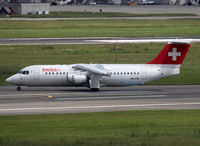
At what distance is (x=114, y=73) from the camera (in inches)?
1655

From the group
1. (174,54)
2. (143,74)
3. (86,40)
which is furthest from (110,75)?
(86,40)

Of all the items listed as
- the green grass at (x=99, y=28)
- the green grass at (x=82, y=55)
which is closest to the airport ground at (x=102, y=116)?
the green grass at (x=82, y=55)

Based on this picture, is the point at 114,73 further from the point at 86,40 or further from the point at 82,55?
the point at 86,40

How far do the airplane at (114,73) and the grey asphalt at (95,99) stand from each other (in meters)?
0.75

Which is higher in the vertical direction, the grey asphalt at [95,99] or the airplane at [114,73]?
the airplane at [114,73]

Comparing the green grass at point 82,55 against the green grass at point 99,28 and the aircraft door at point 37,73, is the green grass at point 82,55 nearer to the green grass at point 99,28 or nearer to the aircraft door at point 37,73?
the aircraft door at point 37,73

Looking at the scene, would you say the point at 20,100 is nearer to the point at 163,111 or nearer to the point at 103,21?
the point at 163,111

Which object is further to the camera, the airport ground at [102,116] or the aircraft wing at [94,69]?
the aircraft wing at [94,69]

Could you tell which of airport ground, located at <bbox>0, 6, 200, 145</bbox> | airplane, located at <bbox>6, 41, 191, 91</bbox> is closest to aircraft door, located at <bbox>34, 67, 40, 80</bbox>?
airplane, located at <bbox>6, 41, 191, 91</bbox>

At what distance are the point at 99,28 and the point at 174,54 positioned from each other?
5610 cm

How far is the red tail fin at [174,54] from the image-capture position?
139 ft

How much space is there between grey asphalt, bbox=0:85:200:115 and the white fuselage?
2.44 feet

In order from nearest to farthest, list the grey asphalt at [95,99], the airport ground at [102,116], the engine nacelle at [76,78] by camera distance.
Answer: the airport ground at [102,116]
the grey asphalt at [95,99]
the engine nacelle at [76,78]

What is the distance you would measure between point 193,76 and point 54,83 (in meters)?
14.7
